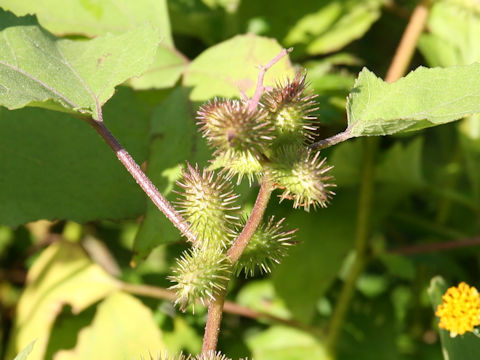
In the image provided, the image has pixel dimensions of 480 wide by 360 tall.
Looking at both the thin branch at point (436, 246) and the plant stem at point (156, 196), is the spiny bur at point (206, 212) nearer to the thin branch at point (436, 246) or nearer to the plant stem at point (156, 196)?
the plant stem at point (156, 196)

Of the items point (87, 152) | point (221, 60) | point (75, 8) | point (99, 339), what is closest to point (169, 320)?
point (99, 339)

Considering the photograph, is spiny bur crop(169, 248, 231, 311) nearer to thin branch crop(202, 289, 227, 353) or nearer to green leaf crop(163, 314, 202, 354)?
thin branch crop(202, 289, 227, 353)

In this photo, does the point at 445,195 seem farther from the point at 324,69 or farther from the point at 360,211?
the point at 324,69

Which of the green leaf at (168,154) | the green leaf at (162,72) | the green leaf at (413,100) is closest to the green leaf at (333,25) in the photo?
the green leaf at (162,72)

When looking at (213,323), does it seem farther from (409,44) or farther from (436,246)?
(409,44)

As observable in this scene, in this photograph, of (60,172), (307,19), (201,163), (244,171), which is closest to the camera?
(244,171)

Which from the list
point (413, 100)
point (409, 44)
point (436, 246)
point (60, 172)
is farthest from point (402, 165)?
point (60, 172)

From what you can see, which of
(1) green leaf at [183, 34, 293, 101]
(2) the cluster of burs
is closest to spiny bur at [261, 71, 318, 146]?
(2) the cluster of burs
